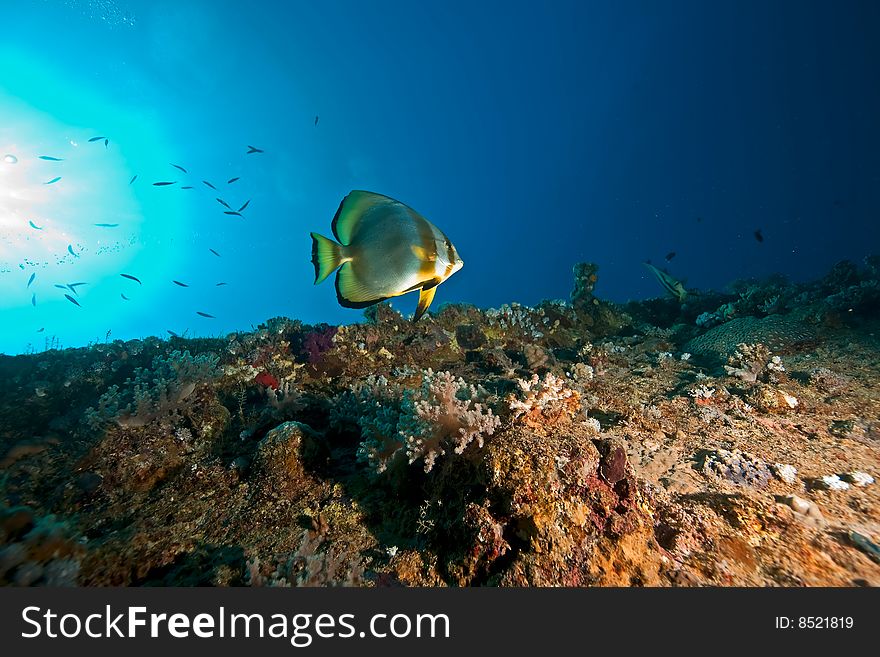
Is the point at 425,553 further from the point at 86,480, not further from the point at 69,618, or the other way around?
the point at 86,480

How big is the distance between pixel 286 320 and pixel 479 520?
6316 mm

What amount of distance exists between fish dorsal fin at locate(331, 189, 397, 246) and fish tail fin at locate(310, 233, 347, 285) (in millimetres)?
136

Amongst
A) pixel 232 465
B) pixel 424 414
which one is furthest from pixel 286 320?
pixel 424 414

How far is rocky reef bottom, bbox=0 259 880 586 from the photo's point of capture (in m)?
2.35

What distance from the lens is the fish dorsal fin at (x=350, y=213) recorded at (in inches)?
92.5

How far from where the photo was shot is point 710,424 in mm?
4105

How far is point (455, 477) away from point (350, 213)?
2.09 metres

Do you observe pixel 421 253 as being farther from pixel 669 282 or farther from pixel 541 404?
pixel 669 282

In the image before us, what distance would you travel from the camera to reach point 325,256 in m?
2.15

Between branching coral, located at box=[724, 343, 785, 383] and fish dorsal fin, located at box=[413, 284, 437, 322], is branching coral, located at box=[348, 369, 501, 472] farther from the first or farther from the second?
branching coral, located at box=[724, 343, 785, 383]

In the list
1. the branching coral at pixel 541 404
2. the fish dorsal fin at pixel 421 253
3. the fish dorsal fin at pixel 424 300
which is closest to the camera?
the fish dorsal fin at pixel 421 253

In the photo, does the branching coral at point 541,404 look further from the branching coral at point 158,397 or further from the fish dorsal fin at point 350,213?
the branching coral at point 158,397

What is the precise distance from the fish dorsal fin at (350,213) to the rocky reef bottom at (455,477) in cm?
154

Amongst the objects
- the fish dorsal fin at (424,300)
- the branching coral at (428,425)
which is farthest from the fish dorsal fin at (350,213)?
the branching coral at (428,425)
